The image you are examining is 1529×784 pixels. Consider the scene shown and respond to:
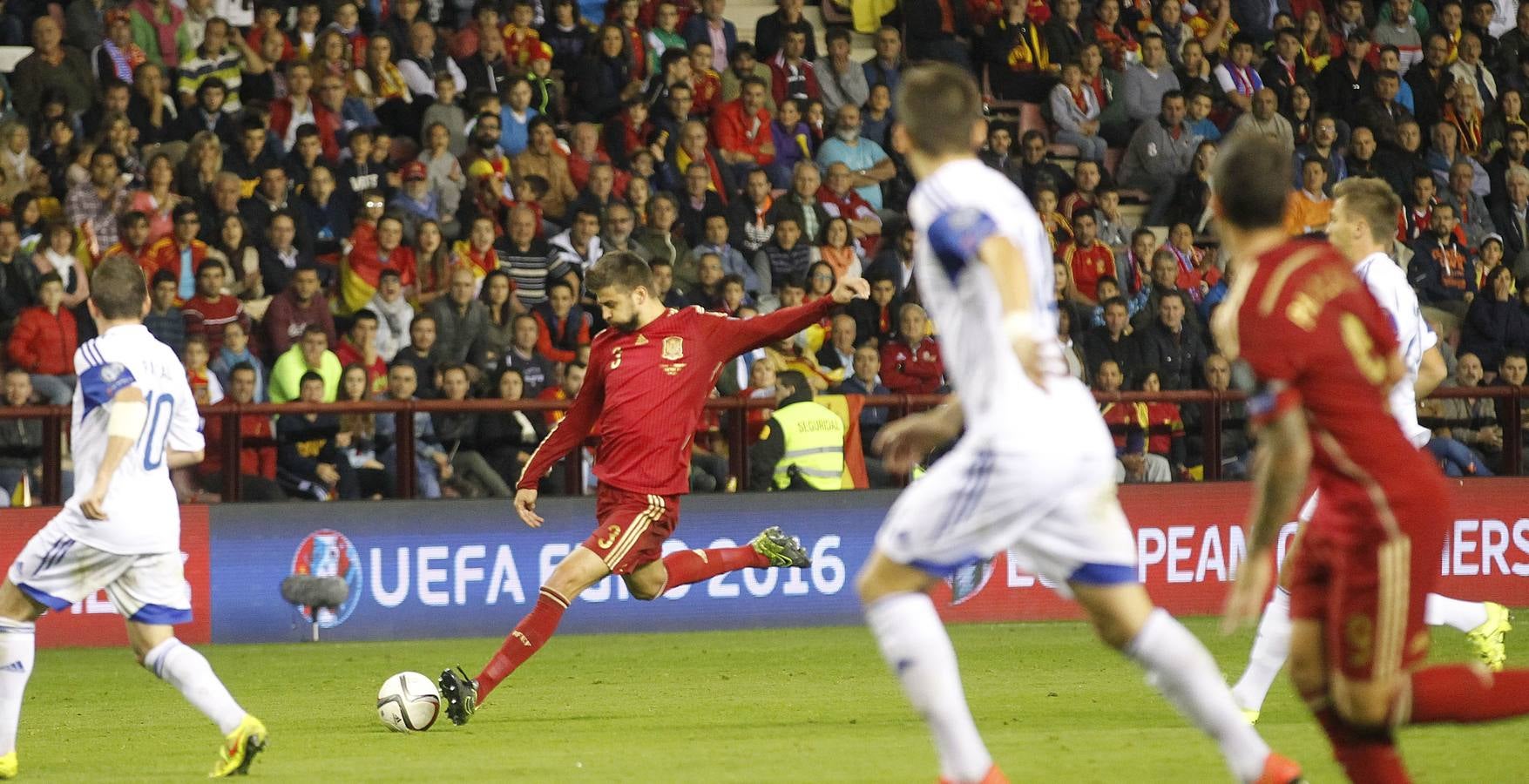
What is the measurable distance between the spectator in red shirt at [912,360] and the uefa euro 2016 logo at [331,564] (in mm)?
4370

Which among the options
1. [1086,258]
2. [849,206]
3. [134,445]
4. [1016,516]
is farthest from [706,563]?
[1086,258]

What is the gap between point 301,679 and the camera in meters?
11.2

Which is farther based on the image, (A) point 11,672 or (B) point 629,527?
(B) point 629,527

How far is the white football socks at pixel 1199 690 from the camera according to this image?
528cm

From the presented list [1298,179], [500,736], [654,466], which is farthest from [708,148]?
[500,736]

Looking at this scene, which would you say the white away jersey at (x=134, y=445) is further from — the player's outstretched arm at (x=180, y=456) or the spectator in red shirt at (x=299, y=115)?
the spectator in red shirt at (x=299, y=115)

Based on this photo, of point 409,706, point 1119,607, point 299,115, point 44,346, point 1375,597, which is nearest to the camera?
point 1375,597

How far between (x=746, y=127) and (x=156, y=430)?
10.9m

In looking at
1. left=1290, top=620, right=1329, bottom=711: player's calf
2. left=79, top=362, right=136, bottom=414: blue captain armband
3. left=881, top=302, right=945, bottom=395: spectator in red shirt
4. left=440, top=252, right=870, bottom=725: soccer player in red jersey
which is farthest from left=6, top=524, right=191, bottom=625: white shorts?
left=881, top=302, right=945, bottom=395: spectator in red shirt

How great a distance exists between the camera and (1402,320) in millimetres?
7988

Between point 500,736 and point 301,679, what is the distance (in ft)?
10.3

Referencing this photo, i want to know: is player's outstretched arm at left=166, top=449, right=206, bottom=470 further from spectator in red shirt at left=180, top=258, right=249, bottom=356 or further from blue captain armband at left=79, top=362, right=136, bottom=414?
spectator in red shirt at left=180, top=258, right=249, bottom=356

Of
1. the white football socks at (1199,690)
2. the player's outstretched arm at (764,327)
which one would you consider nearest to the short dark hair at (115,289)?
the player's outstretched arm at (764,327)

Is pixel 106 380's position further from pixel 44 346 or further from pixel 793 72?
pixel 793 72
